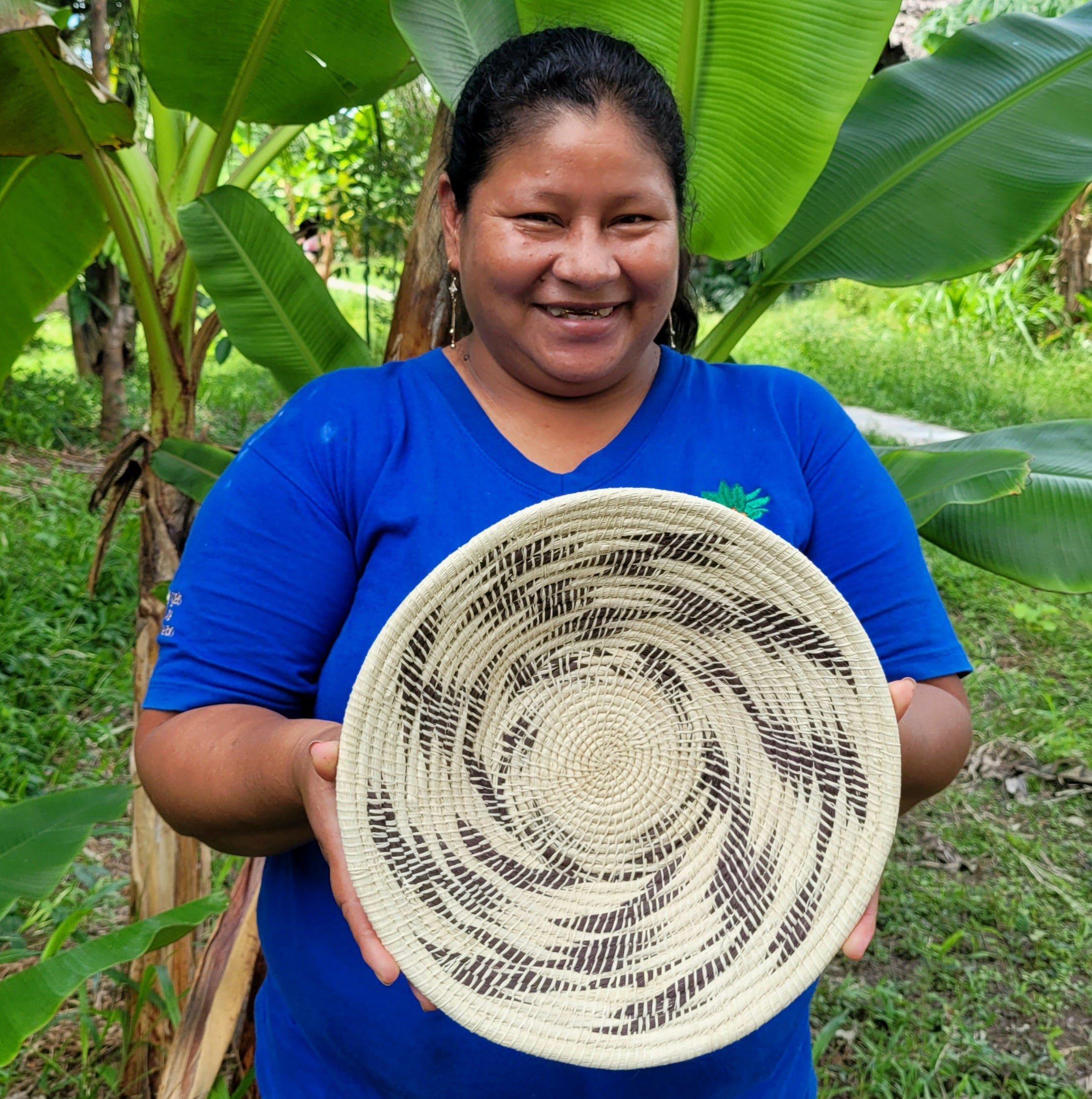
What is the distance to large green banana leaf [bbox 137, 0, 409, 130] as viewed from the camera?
151 cm

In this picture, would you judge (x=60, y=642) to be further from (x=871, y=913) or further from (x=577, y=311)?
(x=871, y=913)

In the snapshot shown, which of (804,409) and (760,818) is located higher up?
(804,409)

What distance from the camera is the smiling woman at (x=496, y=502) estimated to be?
2.98 feet

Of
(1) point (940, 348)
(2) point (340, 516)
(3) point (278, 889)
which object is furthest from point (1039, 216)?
(1) point (940, 348)

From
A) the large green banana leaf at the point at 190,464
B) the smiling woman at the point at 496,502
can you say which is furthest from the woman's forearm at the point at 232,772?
the large green banana leaf at the point at 190,464

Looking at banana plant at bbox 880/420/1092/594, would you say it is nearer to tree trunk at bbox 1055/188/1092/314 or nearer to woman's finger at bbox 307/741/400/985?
woman's finger at bbox 307/741/400/985

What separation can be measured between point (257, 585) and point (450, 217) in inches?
16.6

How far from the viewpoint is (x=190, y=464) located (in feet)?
5.49

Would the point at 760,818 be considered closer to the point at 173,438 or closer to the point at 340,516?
the point at 340,516

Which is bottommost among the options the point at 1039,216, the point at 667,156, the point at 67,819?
the point at 67,819

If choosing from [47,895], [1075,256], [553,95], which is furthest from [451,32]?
[1075,256]

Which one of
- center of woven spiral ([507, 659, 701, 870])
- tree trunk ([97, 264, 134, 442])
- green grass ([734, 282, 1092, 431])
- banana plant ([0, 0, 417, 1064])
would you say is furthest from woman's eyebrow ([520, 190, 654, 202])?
green grass ([734, 282, 1092, 431])

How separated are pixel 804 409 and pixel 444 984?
60 centimetres

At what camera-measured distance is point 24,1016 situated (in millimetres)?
1015
